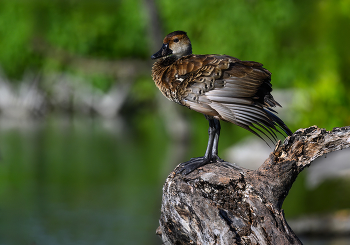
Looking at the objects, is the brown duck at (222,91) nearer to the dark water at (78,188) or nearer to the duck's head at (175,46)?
the duck's head at (175,46)

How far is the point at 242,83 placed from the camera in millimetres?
4203

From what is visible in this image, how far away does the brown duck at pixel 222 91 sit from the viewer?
4098mm

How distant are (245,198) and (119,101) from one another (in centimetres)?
2790

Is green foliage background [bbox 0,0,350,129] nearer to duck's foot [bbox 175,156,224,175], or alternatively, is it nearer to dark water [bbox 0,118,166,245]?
dark water [bbox 0,118,166,245]

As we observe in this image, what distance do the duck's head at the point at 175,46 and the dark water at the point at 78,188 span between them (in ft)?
22.2

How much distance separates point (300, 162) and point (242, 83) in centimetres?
84

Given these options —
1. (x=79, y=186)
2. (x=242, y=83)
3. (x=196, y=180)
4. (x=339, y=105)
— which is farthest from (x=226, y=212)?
(x=79, y=186)

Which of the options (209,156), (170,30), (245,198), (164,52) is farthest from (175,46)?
(170,30)

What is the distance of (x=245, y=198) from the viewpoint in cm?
412

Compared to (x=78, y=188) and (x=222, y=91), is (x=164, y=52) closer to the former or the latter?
(x=222, y=91)

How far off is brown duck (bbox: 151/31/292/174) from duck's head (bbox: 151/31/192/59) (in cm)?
31

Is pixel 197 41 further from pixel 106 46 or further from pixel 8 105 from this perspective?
pixel 8 105

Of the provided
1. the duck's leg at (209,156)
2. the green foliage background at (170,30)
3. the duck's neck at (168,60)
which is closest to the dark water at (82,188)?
the duck's leg at (209,156)

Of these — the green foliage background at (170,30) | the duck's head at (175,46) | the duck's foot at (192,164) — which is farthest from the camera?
the green foliage background at (170,30)
